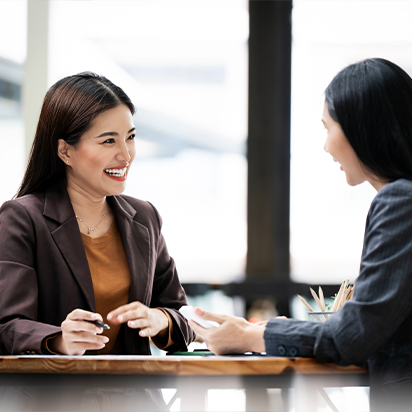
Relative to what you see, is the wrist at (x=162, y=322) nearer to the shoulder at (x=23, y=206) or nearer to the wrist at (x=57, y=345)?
the wrist at (x=57, y=345)

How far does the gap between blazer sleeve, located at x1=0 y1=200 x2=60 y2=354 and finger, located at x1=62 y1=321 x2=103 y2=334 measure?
0.07 m

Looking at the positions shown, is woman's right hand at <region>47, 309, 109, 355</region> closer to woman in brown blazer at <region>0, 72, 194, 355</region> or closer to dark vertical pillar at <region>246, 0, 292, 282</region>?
woman in brown blazer at <region>0, 72, 194, 355</region>

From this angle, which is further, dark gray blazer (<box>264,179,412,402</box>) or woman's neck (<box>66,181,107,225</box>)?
woman's neck (<box>66,181,107,225</box>)

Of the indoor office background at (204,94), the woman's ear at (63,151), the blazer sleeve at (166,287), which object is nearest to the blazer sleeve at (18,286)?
the woman's ear at (63,151)

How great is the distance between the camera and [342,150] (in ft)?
3.68

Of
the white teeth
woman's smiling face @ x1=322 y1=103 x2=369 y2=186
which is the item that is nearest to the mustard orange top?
the white teeth

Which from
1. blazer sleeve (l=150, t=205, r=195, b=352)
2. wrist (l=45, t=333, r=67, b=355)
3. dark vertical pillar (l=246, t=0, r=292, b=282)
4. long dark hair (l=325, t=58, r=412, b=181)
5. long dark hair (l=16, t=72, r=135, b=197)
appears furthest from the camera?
dark vertical pillar (l=246, t=0, r=292, b=282)

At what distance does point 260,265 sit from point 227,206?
1.94 ft

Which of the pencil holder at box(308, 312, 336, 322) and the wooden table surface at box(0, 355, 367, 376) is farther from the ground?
the pencil holder at box(308, 312, 336, 322)

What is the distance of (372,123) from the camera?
3.41 ft

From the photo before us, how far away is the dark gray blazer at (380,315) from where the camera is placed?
2.97 feet

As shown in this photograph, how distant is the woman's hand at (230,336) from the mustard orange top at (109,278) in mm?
Answer: 412

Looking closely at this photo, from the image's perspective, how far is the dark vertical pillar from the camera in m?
3.89

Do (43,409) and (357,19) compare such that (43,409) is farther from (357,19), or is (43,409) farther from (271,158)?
(357,19)
